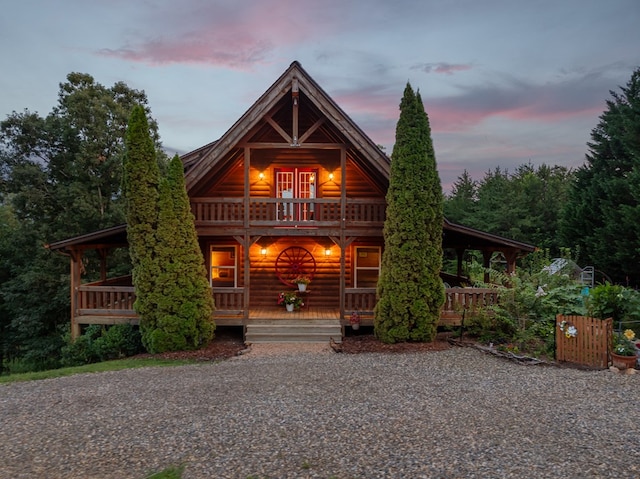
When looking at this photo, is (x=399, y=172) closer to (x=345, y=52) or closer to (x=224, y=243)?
(x=224, y=243)

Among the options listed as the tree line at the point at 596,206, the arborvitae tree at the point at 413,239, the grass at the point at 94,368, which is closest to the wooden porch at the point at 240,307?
the arborvitae tree at the point at 413,239

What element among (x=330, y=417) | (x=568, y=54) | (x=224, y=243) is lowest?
(x=330, y=417)

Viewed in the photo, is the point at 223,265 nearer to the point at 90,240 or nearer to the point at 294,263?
the point at 294,263

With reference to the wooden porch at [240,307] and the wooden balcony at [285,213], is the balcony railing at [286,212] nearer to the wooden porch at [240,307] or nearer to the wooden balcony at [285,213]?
the wooden balcony at [285,213]

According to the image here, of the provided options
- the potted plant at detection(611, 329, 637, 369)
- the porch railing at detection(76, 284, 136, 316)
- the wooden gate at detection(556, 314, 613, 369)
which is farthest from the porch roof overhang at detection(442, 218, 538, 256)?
the porch railing at detection(76, 284, 136, 316)

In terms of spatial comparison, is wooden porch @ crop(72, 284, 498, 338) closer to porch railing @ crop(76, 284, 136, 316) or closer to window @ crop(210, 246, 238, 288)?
porch railing @ crop(76, 284, 136, 316)

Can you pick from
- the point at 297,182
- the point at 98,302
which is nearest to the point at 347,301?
the point at 297,182

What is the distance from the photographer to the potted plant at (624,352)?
898cm

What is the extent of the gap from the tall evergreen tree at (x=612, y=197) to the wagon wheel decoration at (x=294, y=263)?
20691 millimetres

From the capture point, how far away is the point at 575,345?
9.70 metres

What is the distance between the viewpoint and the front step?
12.7 m

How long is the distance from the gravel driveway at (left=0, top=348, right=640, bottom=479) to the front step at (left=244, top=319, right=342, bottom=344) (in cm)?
313

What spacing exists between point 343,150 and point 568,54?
538 inches

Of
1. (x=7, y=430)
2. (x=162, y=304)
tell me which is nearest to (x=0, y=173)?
(x=162, y=304)
